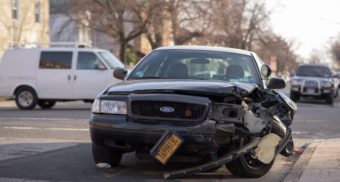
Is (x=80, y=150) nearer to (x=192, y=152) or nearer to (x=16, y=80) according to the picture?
(x=192, y=152)

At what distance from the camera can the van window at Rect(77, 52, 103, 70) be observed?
60.3 ft

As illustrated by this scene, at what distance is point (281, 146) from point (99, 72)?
37.0 ft

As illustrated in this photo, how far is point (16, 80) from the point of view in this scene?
18797 millimetres

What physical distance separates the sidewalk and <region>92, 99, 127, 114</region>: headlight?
6.74 ft

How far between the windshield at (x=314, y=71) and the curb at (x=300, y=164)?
16.3m

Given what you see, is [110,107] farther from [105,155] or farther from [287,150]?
[287,150]

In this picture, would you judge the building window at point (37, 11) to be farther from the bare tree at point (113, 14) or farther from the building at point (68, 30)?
the building at point (68, 30)

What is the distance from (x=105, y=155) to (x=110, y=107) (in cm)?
80

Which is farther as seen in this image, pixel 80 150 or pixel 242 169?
pixel 80 150

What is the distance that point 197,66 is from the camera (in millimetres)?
8219

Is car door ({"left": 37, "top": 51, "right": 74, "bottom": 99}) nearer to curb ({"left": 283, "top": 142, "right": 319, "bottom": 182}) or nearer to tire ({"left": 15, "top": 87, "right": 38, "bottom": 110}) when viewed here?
tire ({"left": 15, "top": 87, "right": 38, "bottom": 110})

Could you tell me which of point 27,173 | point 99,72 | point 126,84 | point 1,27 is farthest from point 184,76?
point 1,27

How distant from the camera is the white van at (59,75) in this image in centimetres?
1834

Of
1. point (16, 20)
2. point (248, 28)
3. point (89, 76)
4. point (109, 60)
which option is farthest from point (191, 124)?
point (248, 28)
